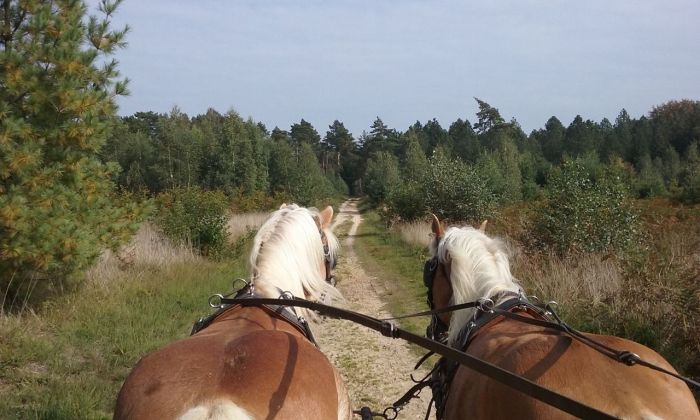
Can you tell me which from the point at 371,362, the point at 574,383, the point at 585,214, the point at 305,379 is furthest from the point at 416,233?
the point at 305,379

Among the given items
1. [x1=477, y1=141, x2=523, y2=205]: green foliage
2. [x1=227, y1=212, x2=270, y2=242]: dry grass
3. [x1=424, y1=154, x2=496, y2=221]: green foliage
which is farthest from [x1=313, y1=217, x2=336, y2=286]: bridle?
[x1=477, y1=141, x2=523, y2=205]: green foliage

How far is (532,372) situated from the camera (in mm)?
2240

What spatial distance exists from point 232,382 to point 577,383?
1334 millimetres

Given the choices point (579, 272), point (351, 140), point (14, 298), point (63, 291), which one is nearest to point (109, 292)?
point (63, 291)

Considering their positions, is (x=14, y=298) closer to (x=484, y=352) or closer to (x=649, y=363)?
(x=484, y=352)

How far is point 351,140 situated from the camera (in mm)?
102625

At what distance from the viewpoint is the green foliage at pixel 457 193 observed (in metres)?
18.9

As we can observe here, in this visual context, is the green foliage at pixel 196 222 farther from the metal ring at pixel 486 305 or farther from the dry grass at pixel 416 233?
the metal ring at pixel 486 305

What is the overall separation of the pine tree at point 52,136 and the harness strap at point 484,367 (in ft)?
14.7

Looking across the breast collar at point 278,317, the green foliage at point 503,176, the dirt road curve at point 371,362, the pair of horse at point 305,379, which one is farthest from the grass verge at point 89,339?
the green foliage at point 503,176

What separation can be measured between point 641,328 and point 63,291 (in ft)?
24.4

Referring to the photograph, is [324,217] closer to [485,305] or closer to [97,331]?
[485,305]

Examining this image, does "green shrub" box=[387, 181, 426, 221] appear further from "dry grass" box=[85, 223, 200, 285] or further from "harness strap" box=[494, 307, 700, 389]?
"harness strap" box=[494, 307, 700, 389]

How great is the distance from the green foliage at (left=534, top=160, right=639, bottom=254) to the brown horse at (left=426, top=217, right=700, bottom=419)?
6.07 metres
